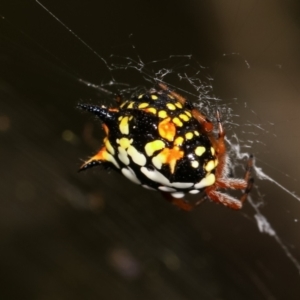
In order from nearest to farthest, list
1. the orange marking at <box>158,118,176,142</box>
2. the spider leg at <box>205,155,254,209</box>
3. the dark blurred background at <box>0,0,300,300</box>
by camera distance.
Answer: the orange marking at <box>158,118,176,142</box>
the spider leg at <box>205,155,254,209</box>
the dark blurred background at <box>0,0,300,300</box>

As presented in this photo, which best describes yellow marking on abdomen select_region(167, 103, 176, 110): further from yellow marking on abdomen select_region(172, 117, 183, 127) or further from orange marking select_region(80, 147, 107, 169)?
orange marking select_region(80, 147, 107, 169)

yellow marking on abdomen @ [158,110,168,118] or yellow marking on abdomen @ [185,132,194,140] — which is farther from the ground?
yellow marking on abdomen @ [158,110,168,118]

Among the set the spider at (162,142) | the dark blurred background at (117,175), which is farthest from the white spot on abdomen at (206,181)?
the dark blurred background at (117,175)

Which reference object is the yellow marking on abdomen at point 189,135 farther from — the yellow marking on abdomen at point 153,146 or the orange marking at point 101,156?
the orange marking at point 101,156

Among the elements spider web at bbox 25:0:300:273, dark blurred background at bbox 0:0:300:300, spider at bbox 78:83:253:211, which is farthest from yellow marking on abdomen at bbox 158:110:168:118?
dark blurred background at bbox 0:0:300:300

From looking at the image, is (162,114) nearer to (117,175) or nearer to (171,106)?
(171,106)

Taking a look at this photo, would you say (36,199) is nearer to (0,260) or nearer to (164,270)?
(0,260)
